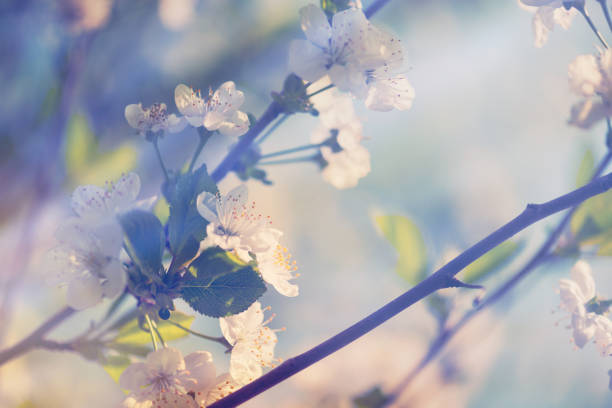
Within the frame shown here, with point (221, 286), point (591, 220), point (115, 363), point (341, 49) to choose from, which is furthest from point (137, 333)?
point (591, 220)

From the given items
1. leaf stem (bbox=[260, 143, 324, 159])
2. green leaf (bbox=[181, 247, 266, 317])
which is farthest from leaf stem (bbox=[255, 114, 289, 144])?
green leaf (bbox=[181, 247, 266, 317])

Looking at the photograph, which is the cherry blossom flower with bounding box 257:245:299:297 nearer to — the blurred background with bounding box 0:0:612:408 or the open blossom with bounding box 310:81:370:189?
the open blossom with bounding box 310:81:370:189

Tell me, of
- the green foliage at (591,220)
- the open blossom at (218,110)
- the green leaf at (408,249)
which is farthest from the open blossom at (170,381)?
the green foliage at (591,220)

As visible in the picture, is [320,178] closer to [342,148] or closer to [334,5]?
[342,148]

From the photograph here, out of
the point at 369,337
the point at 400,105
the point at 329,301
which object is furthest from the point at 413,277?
the point at 329,301

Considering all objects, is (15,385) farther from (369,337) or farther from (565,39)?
(565,39)
